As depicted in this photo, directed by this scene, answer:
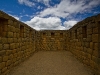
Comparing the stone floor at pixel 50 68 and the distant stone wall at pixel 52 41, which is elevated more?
the distant stone wall at pixel 52 41

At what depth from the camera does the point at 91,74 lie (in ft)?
15.1

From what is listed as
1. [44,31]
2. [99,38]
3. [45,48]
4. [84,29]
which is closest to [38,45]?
[45,48]

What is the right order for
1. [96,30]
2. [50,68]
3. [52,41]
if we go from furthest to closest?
[52,41], [50,68], [96,30]

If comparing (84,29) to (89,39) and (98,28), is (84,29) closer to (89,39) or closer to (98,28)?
(89,39)

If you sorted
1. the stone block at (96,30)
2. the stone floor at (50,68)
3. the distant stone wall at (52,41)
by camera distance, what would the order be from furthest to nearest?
the distant stone wall at (52,41) → the stone floor at (50,68) → the stone block at (96,30)

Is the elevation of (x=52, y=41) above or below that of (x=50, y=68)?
above

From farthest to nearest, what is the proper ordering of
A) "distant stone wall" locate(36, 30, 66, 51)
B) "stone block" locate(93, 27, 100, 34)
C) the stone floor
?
"distant stone wall" locate(36, 30, 66, 51), the stone floor, "stone block" locate(93, 27, 100, 34)

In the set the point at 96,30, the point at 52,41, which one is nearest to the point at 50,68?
the point at 96,30

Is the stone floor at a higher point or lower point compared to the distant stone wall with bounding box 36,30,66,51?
lower

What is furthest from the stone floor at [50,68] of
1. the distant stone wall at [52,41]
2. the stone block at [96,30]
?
the distant stone wall at [52,41]

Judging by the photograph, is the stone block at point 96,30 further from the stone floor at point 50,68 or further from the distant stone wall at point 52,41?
the distant stone wall at point 52,41

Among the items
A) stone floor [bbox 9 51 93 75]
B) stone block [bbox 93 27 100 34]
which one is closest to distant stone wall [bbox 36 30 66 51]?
stone floor [bbox 9 51 93 75]

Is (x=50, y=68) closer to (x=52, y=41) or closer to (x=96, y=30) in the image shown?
(x=96, y=30)

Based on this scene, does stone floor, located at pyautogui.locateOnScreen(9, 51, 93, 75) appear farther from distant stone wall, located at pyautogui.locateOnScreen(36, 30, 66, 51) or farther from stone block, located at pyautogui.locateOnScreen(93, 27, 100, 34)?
distant stone wall, located at pyautogui.locateOnScreen(36, 30, 66, 51)
